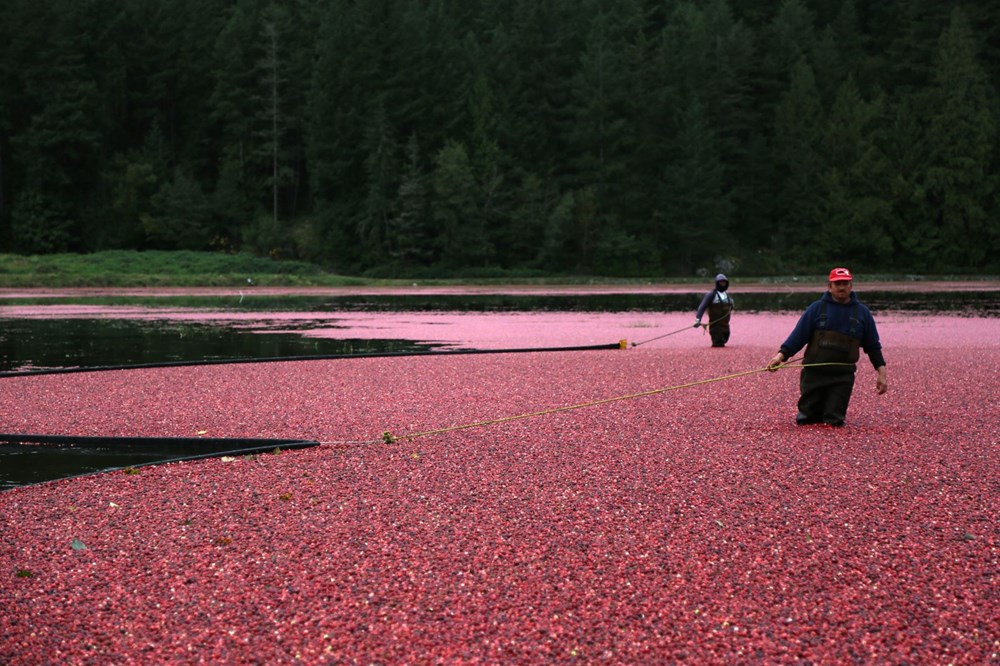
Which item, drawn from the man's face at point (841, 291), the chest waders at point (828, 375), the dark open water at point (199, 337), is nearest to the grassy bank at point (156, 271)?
the dark open water at point (199, 337)

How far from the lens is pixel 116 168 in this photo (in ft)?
255

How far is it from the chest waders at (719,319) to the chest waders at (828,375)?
9.44 metres

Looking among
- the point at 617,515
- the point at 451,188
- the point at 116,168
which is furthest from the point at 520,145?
the point at 617,515

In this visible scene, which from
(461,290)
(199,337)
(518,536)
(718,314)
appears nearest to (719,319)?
(718,314)

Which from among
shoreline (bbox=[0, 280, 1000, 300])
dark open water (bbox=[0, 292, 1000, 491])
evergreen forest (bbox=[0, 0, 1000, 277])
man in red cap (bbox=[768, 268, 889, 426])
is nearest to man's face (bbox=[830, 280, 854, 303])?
man in red cap (bbox=[768, 268, 889, 426])

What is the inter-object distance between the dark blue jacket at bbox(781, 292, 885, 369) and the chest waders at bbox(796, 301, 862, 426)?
0.10 feet

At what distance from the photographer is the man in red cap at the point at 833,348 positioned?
10.3 meters

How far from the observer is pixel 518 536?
6.54 metres

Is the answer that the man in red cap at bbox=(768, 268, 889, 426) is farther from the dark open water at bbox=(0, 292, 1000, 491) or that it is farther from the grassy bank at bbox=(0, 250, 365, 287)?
the grassy bank at bbox=(0, 250, 365, 287)

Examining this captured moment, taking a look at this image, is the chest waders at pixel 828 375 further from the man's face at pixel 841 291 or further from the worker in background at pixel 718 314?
the worker in background at pixel 718 314

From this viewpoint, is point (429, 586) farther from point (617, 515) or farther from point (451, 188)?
point (451, 188)

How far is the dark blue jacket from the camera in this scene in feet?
33.9

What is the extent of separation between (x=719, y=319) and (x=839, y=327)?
9.86 metres

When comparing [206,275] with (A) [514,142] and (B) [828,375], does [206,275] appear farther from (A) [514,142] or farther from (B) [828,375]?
(B) [828,375]
